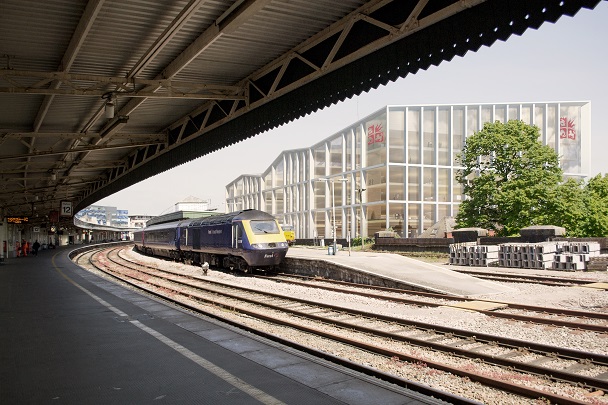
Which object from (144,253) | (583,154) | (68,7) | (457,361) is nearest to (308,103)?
(68,7)

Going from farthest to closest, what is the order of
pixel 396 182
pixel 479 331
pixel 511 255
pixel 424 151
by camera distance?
pixel 424 151
pixel 396 182
pixel 511 255
pixel 479 331

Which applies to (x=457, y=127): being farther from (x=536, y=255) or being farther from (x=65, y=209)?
(x=65, y=209)

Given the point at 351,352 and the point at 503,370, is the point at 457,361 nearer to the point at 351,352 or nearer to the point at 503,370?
the point at 503,370

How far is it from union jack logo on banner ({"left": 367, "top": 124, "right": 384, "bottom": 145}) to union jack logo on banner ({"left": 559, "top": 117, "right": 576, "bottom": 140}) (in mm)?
22326

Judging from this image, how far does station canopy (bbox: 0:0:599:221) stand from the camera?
8352 millimetres

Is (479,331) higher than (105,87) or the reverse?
the reverse

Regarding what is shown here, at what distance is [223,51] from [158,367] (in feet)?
24.0

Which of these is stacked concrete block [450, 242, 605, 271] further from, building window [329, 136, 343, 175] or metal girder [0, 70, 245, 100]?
building window [329, 136, 343, 175]

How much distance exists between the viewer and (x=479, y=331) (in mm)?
11203

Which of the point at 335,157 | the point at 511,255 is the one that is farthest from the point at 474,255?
the point at 335,157

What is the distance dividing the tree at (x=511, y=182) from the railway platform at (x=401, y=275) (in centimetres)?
1773

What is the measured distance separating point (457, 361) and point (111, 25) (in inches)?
355

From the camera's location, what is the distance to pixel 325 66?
1061 centimetres

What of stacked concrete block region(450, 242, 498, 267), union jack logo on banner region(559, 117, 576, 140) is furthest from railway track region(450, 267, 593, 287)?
union jack logo on banner region(559, 117, 576, 140)
